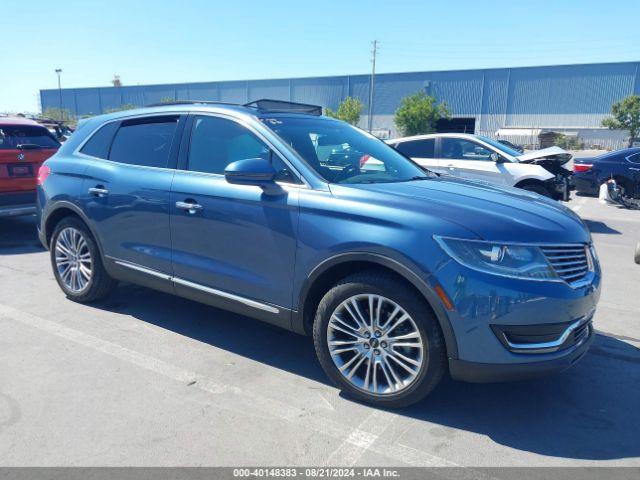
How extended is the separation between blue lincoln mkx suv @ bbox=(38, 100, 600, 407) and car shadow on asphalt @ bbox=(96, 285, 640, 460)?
371 mm

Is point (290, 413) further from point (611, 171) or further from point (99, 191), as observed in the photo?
point (611, 171)

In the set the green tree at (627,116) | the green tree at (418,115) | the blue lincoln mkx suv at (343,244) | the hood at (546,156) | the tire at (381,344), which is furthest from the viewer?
the green tree at (418,115)

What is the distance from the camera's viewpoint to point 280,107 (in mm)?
4438

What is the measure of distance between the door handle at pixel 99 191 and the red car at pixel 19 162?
3723 mm

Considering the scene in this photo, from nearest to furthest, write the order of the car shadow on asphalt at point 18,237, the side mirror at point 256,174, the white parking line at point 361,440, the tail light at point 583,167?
the white parking line at point 361,440, the side mirror at point 256,174, the car shadow on asphalt at point 18,237, the tail light at point 583,167

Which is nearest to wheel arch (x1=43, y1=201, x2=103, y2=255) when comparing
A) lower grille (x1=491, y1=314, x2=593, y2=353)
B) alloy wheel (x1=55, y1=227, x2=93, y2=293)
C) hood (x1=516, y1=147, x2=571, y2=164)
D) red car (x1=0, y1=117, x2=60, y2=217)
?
alloy wheel (x1=55, y1=227, x2=93, y2=293)

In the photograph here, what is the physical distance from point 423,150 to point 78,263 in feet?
24.5

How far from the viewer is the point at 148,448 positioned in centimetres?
279

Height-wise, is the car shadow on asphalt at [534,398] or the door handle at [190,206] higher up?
the door handle at [190,206]

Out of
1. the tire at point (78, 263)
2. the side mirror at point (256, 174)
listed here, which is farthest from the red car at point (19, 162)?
the side mirror at point (256, 174)

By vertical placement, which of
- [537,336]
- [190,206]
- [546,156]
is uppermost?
[546,156]

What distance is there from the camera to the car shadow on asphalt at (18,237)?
751cm

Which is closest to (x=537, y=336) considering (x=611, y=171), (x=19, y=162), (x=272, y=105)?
(x=272, y=105)

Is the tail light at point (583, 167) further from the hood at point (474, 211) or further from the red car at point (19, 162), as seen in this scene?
the red car at point (19, 162)
